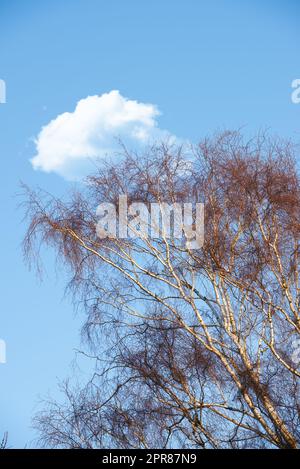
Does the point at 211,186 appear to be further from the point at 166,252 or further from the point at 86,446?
the point at 86,446

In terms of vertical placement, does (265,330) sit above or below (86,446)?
above

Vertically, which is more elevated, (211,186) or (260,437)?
(211,186)

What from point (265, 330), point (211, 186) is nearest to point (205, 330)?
point (265, 330)

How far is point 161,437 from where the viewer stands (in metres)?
11.5
